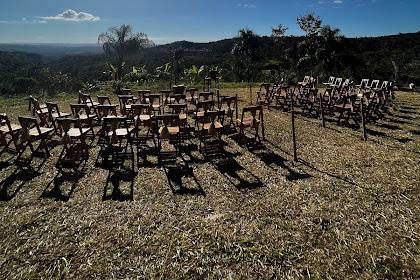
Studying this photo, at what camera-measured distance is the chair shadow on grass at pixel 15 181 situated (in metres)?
6.25

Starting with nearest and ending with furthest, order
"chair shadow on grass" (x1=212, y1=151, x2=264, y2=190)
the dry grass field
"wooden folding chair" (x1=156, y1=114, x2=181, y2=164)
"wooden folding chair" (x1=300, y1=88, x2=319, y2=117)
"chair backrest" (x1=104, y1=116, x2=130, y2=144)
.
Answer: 1. the dry grass field
2. "chair shadow on grass" (x1=212, y1=151, x2=264, y2=190)
3. "chair backrest" (x1=104, y1=116, x2=130, y2=144)
4. "wooden folding chair" (x1=156, y1=114, x2=181, y2=164)
5. "wooden folding chair" (x1=300, y1=88, x2=319, y2=117)

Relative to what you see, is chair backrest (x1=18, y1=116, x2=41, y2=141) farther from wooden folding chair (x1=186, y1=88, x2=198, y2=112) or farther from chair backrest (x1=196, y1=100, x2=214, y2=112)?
wooden folding chair (x1=186, y1=88, x2=198, y2=112)

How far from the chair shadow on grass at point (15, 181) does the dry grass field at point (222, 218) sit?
0.8 inches

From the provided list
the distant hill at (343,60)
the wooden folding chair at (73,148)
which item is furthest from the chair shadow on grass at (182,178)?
the distant hill at (343,60)

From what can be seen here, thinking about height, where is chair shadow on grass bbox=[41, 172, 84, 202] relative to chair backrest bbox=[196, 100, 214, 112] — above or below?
below

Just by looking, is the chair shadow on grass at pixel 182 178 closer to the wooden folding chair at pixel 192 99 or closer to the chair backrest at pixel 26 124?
the chair backrest at pixel 26 124

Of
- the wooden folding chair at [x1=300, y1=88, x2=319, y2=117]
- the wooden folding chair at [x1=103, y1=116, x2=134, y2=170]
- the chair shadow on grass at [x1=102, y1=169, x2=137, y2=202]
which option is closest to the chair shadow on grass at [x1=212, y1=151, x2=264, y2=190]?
the chair shadow on grass at [x1=102, y1=169, x2=137, y2=202]

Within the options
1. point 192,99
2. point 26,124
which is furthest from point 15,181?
point 192,99

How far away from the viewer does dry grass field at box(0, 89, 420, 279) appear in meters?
4.25

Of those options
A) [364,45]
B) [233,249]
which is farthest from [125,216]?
[364,45]

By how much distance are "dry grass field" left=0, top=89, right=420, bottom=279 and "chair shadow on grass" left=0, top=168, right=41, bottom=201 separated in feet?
0.07

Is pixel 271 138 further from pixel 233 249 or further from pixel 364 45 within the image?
pixel 364 45

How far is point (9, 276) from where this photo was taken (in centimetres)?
414

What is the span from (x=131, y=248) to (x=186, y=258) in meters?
0.80
